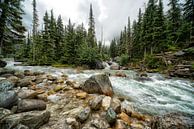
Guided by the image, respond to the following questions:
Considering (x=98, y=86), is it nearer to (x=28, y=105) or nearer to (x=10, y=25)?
(x=28, y=105)

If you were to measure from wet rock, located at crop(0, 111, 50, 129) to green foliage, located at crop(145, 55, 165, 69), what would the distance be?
21.5m

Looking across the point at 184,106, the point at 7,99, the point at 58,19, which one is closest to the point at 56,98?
Result: the point at 7,99

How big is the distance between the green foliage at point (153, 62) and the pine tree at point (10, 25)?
19589mm

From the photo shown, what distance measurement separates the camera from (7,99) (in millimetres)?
5387

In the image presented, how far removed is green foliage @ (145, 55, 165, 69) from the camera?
23.1 m

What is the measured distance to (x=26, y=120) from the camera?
4.25 m

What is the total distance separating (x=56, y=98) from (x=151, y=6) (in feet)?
95.1

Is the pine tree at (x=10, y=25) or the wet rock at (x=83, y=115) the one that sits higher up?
the pine tree at (x=10, y=25)

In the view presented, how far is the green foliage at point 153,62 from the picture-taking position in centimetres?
2308

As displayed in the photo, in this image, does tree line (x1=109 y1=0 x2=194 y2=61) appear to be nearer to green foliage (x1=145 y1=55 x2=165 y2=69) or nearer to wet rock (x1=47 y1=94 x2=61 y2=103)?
green foliage (x1=145 y1=55 x2=165 y2=69)

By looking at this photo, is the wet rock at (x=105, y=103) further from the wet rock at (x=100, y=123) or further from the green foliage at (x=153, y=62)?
the green foliage at (x=153, y=62)

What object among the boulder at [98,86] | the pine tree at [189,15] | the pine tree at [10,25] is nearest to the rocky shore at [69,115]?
the boulder at [98,86]

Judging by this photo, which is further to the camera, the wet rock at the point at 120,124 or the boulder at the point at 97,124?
the wet rock at the point at 120,124

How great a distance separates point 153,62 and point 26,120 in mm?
23133
